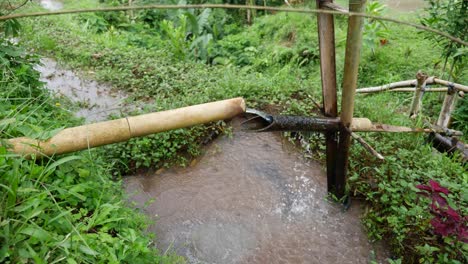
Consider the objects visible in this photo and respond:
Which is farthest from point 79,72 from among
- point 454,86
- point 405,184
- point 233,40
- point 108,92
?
point 454,86

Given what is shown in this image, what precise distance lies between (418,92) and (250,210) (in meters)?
2.84

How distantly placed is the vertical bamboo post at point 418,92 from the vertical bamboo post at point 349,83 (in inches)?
79.2

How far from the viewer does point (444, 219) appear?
8.02ft

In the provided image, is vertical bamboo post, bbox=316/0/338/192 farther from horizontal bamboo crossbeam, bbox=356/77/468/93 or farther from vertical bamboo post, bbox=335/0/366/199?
horizontal bamboo crossbeam, bbox=356/77/468/93

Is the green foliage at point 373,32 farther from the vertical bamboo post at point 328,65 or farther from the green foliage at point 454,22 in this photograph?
the vertical bamboo post at point 328,65

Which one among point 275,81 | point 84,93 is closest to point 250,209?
point 275,81

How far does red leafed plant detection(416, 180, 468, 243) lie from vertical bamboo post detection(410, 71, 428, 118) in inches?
82.0

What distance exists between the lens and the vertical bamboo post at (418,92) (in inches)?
163

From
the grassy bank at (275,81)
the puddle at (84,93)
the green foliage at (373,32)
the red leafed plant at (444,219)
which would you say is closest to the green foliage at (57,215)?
the grassy bank at (275,81)

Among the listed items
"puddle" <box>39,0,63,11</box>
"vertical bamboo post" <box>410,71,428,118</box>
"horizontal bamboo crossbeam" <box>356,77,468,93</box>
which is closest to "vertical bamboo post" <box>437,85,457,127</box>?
"horizontal bamboo crossbeam" <box>356,77,468,93</box>

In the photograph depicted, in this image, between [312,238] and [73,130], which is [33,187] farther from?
[312,238]

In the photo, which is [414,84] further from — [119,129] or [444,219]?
[119,129]

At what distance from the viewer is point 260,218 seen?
3236 millimetres

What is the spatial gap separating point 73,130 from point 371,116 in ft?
11.8
